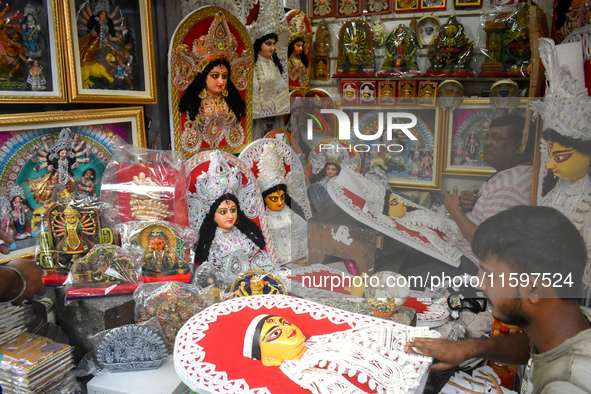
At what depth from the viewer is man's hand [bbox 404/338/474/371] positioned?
1297 mm

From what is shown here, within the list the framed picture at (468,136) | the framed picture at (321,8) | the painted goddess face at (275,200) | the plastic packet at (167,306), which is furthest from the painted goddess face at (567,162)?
the framed picture at (321,8)

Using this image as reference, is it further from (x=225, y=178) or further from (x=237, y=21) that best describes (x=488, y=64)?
(x=225, y=178)

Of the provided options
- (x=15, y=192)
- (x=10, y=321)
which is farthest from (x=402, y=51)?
(x=10, y=321)

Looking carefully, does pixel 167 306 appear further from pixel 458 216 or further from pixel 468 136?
pixel 468 136

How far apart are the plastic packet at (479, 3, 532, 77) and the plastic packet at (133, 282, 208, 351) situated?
9.76 feet

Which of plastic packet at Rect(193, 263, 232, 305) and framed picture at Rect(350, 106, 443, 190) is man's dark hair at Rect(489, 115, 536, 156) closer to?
framed picture at Rect(350, 106, 443, 190)

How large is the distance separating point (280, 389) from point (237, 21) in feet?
7.93

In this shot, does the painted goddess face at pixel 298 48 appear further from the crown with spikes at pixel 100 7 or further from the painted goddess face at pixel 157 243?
the painted goddess face at pixel 157 243

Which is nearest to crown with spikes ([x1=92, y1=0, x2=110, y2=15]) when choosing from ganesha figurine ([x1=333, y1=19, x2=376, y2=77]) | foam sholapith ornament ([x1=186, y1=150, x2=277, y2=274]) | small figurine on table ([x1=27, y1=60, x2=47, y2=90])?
small figurine on table ([x1=27, y1=60, x2=47, y2=90])

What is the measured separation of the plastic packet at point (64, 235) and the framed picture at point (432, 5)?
3.19 meters

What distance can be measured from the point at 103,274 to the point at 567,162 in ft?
5.74

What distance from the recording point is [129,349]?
168 centimetres

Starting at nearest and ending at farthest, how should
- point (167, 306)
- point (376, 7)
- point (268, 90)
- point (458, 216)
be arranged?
point (458, 216), point (167, 306), point (268, 90), point (376, 7)

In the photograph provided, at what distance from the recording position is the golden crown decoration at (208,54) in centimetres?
255
